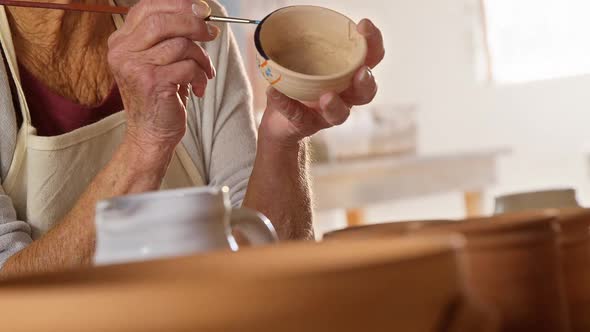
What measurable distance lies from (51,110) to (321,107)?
541 mm

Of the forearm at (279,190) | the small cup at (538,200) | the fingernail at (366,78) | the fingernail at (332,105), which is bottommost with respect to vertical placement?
the forearm at (279,190)

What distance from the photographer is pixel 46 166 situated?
4.30 ft

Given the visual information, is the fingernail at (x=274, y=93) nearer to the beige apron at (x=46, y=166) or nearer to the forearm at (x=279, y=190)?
the forearm at (x=279, y=190)

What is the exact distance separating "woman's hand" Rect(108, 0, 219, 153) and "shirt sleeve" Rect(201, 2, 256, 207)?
28 centimetres

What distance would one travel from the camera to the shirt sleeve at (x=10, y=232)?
1143mm

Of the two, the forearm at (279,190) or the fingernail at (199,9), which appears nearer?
the fingernail at (199,9)

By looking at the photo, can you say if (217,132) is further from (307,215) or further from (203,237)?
(203,237)

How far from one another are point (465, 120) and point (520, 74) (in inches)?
24.5

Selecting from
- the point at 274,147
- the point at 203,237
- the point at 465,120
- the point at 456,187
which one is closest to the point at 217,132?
the point at 274,147

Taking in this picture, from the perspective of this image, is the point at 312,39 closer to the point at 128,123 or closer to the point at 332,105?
the point at 332,105

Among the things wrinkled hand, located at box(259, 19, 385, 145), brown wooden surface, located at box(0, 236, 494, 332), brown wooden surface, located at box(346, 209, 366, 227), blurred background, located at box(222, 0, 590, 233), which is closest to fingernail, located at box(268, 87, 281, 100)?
wrinkled hand, located at box(259, 19, 385, 145)

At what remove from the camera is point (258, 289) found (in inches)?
8.2

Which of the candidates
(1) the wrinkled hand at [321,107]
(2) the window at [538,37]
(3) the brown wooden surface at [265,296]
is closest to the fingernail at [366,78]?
(1) the wrinkled hand at [321,107]

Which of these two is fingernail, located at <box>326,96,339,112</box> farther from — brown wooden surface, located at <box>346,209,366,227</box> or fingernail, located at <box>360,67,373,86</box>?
brown wooden surface, located at <box>346,209,366,227</box>
